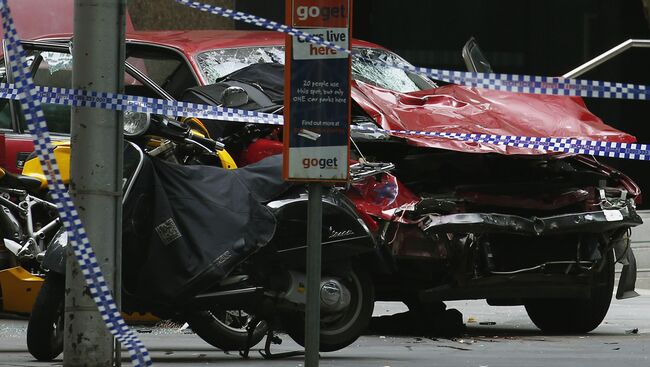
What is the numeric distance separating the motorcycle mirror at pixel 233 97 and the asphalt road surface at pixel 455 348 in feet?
4.68

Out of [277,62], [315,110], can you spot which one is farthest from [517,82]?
[277,62]

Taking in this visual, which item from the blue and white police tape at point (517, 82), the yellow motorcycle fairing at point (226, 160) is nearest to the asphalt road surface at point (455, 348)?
the yellow motorcycle fairing at point (226, 160)

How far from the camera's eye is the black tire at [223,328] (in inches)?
315

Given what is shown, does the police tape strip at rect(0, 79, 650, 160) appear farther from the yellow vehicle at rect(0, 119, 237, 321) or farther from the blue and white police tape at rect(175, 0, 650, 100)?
the yellow vehicle at rect(0, 119, 237, 321)

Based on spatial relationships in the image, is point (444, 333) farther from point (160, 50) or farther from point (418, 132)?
point (160, 50)

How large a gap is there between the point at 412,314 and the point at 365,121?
4.42 feet

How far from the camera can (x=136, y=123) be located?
817 centimetres

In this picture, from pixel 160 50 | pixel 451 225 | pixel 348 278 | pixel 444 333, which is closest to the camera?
pixel 348 278

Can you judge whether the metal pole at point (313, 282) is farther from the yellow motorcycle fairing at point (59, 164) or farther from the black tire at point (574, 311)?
the black tire at point (574, 311)

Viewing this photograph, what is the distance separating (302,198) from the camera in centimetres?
827

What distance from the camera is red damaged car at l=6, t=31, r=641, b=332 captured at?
9.30 m

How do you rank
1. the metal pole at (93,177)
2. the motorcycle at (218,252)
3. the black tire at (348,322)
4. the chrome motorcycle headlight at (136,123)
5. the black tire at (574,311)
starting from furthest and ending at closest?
the black tire at (574,311) → the black tire at (348,322) → the chrome motorcycle headlight at (136,123) → the motorcycle at (218,252) → the metal pole at (93,177)

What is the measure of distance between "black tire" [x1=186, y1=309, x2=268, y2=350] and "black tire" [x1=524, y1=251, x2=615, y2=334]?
2733mm

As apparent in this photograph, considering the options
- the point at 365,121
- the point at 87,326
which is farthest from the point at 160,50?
the point at 87,326
